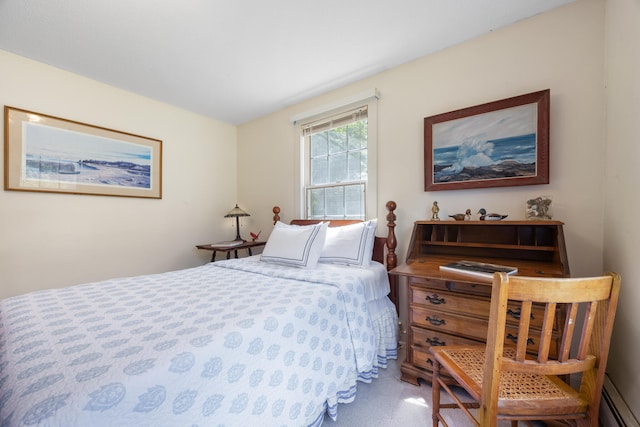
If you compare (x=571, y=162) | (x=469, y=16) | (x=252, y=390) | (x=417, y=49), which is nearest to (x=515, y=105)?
(x=571, y=162)

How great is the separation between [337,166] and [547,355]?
2.33m

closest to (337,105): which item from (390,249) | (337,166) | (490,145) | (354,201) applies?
(337,166)

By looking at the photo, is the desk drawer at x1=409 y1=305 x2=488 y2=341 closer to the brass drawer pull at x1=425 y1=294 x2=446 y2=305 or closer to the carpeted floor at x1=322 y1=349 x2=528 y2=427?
the brass drawer pull at x1=425 y1=294 x2=446 y2=305

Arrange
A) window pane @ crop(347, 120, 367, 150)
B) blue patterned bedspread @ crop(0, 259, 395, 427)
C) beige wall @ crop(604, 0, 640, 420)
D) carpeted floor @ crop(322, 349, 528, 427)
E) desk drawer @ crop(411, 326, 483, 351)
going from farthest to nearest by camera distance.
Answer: window pane @ crop(347, 120, 367, 150) → desk drawer @ crop(411, 326, 483, 351) → carpeted floor @ crop(322, 349, 528, 427) → beige wall @ crop(604, 0, 640, 420) → blue patterned bedspread @ crop(0, 259, 395, 427)

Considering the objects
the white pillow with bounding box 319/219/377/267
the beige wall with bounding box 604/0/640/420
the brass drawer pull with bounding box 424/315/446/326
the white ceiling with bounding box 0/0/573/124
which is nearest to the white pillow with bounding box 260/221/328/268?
the white pillow with bounding box 319/219/377/267

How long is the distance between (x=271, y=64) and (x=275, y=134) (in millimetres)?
1066

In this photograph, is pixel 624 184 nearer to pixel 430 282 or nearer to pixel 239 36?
pixel 430 282

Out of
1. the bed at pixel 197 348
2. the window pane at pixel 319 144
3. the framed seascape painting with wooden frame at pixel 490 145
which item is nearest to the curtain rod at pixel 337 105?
the window pane at pixel 319 144

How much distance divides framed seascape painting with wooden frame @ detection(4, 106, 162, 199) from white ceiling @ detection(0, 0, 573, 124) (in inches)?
21.5

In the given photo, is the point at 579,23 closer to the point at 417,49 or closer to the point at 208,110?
the point at 417,49

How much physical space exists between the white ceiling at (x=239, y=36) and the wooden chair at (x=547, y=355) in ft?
5.92

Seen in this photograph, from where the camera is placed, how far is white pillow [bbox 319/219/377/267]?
2088 millimetres

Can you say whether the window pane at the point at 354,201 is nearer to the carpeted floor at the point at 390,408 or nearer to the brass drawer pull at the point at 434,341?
the brass drawer pull at the point at 434,341

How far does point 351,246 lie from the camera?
7.01ft
